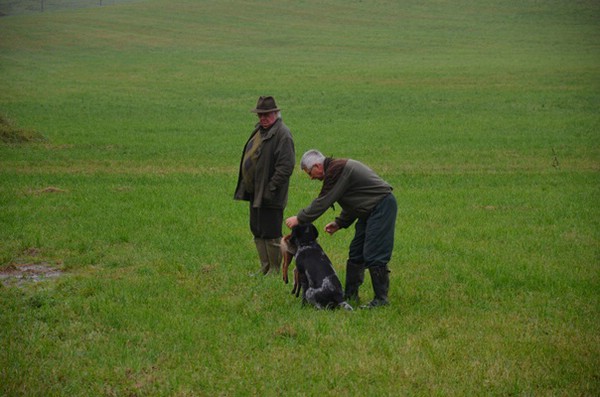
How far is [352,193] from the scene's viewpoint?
910cm

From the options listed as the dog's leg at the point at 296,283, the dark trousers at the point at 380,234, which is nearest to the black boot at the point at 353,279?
the dark trousers at the point at 380,234

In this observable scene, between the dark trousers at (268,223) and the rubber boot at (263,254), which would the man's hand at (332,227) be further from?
the rubber boot at (263,254)

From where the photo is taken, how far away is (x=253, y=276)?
10.6m

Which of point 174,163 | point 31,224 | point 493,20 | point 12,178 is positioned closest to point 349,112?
point 174,163

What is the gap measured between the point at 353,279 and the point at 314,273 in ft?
2.71

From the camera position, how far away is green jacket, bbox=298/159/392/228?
351 inches

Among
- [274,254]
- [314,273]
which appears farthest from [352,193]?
[274,254]

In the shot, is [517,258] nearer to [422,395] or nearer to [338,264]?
[338,264]

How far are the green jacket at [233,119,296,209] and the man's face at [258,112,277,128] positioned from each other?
0.21 feet

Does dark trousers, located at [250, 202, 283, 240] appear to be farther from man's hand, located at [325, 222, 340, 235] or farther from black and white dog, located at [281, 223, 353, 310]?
black and white dog, located at [281, 223, 353, 310]

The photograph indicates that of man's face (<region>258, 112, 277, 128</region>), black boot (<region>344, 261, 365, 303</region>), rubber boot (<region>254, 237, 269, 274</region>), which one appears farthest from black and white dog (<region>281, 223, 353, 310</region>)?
man's face (<region>258, 112, 277, 128</region>)

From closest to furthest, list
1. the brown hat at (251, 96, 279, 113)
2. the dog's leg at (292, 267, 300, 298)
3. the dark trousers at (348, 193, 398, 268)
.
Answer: the dark trousers at (348, 193, 398, 268), the dog's leg at (292, 267, 300, 298), the brown hat at (251, 96, 279, 113)

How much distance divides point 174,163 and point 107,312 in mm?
13537

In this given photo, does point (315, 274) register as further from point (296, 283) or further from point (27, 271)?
point (27, 271)
